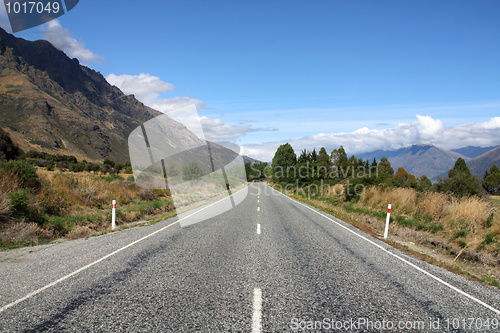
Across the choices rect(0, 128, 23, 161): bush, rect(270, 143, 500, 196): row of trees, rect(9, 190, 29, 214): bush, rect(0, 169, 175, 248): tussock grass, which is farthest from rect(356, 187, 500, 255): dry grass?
rect(0, 128, 23, 161): bush

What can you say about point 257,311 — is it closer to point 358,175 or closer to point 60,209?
point 60,209

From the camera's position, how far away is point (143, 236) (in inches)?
356

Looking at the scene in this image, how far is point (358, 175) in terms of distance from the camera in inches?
955

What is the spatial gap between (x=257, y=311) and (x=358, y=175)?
886 inches

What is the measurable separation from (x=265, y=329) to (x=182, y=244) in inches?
196

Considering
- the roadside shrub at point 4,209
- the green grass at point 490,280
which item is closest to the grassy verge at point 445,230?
the green grass at point 490,280

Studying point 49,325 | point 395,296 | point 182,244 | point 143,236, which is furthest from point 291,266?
point 143,236

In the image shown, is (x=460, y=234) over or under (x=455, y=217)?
under

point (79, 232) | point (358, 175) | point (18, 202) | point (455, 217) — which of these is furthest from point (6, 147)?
point (455, 217)

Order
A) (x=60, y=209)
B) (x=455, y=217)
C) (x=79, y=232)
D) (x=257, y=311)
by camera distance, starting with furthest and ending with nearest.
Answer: (x=60, y=209) → (x=455, y=217) → (x=79, y=232) → (x=257, y=311)

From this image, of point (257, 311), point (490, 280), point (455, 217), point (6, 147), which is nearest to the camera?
point (257, 311)

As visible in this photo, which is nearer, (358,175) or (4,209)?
(4,209)

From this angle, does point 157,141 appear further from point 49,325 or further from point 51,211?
point 49,325

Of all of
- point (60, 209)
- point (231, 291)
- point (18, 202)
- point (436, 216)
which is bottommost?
point (436, 216)
